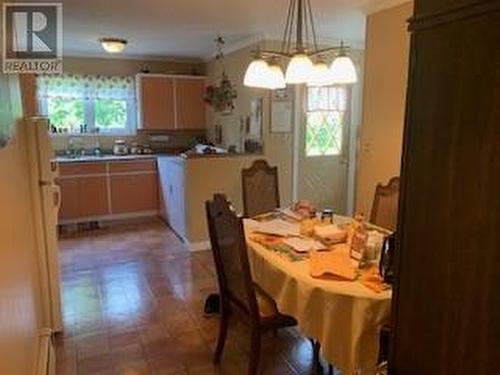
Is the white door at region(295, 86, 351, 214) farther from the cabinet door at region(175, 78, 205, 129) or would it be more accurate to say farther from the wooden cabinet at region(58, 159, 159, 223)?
the wooden cabinet at region(58, 159, 159, 223)

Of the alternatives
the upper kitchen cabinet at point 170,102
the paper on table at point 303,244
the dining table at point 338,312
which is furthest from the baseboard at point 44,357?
the upper kitchen cabinet at point 170,102

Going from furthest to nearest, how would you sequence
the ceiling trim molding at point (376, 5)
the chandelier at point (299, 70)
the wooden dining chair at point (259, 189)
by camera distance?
the wooden dining chair at point (259, 189), the ceiling trim molding at point (376, 5), the chandelier at point (299, 70)

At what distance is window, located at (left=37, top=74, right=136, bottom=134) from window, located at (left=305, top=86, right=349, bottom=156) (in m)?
2.83

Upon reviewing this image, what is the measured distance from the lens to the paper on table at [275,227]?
250cm

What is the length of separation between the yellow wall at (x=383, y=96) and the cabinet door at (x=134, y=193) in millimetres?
3123

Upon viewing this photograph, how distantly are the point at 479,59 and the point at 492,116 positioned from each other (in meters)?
0.13

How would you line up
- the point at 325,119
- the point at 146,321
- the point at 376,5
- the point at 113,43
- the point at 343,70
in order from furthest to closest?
A: the point at 325,119 < the point at 113,43 < the point at 376,5 < the point at 146,321 < the point at 343,70

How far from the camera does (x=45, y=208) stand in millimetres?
2713

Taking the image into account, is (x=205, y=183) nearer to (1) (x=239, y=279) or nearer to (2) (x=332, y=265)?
(1) (x=239, y=279)

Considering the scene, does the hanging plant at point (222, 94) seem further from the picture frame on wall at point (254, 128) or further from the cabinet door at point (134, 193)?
the cabinet door at point (134, 193)

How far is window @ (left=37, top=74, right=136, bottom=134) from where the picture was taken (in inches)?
226

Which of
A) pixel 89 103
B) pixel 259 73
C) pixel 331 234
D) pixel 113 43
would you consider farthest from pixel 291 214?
pixel 89 103

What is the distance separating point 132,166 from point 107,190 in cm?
47
